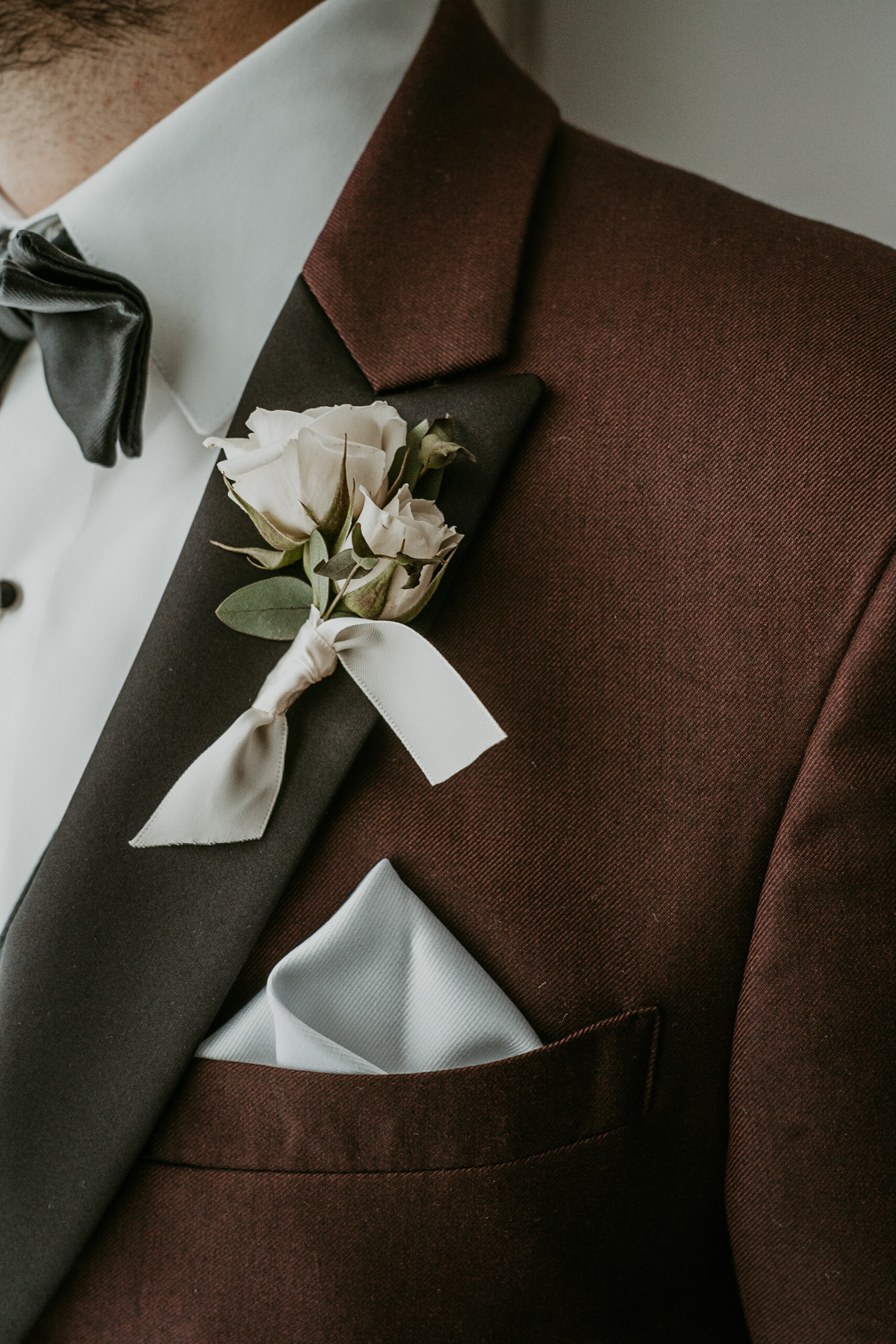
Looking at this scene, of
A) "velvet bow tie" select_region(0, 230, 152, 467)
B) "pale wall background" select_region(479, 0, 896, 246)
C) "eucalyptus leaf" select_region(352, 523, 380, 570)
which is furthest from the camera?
"pale wall background" select_region(479, 0, 896, 246)

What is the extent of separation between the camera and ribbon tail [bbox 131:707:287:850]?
507mm

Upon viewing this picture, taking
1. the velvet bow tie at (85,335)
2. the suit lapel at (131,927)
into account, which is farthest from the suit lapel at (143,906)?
the velvet bow tie at (85,335)

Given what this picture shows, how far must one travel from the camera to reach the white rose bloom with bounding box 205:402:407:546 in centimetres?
44

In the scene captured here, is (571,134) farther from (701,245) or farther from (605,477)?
(605,477)

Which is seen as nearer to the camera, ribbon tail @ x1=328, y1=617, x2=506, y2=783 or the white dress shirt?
ribbon tail @ x1=328, y1=617, x2=506, y2=783

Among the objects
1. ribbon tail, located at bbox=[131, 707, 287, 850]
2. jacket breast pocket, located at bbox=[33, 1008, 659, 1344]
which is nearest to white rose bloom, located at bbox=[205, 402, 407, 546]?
ribbon tail, located at bbox=[131, 707, 287, 850]

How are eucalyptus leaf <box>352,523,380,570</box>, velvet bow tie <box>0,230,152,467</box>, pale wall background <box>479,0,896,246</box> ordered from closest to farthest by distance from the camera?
eucalyptus leaf <box>352,523,380,570</box> < velvet bow tie <box>0,230,152,467</box> < pale wall background <box>479,0,896,246</box>

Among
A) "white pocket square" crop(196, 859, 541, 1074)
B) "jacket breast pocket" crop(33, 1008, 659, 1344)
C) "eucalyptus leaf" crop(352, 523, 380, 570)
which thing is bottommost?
"jacket breast pocket" crop(33, 1008, 659, 1344)

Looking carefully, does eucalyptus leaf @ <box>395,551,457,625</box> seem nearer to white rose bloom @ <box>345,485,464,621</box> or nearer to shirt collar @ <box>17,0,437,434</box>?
white rose bloom @ <box>345,485,464,621</box>

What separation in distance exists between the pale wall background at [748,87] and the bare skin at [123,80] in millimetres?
472

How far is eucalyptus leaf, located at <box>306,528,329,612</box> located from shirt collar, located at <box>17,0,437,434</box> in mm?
222

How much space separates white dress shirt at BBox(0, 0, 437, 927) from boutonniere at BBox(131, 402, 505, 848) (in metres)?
0.16

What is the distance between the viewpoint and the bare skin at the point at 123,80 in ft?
2.09

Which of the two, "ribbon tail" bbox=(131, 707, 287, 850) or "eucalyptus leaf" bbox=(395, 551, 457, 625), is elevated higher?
"eucalyptus leaf" bbox=(395, 551, 457, 625)
